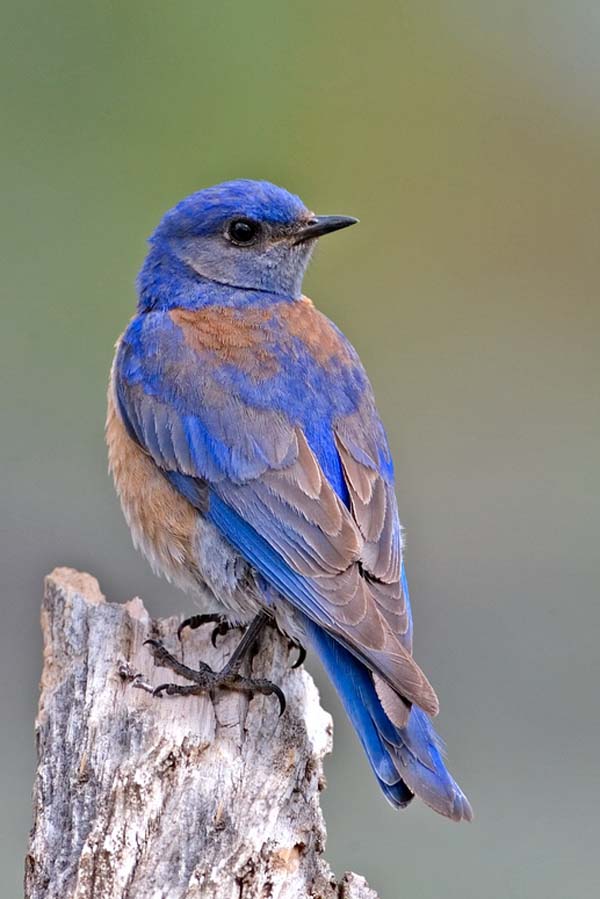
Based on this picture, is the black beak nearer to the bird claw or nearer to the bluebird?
the bluebird

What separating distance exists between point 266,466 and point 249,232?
124cm

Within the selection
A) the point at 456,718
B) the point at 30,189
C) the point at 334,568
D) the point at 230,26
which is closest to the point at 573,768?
the point at 456,718

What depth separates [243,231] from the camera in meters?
6.20

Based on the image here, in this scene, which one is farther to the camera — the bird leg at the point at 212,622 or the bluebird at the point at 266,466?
the bird leg at the point at 212,622

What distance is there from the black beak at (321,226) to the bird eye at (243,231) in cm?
17

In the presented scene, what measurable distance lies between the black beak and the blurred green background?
0.54 meters

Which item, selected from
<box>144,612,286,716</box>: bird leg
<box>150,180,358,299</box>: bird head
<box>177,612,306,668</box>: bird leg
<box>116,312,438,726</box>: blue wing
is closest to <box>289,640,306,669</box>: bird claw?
<box>177,612,306,668</box>: bird leg

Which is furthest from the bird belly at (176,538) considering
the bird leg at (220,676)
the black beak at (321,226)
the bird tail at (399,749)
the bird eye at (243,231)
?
the black beak at (321,226)

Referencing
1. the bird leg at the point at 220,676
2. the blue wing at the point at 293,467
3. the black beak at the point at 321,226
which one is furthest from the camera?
the black beak at the point at 321,226

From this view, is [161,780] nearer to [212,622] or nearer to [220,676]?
[220,676]

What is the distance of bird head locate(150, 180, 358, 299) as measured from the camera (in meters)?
6.13

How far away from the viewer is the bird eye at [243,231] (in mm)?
6180

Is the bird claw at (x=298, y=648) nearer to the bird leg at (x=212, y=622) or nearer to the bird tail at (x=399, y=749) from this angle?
the bird leg at (x=212, y=622)

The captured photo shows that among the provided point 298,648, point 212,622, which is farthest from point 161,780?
point 212,622
